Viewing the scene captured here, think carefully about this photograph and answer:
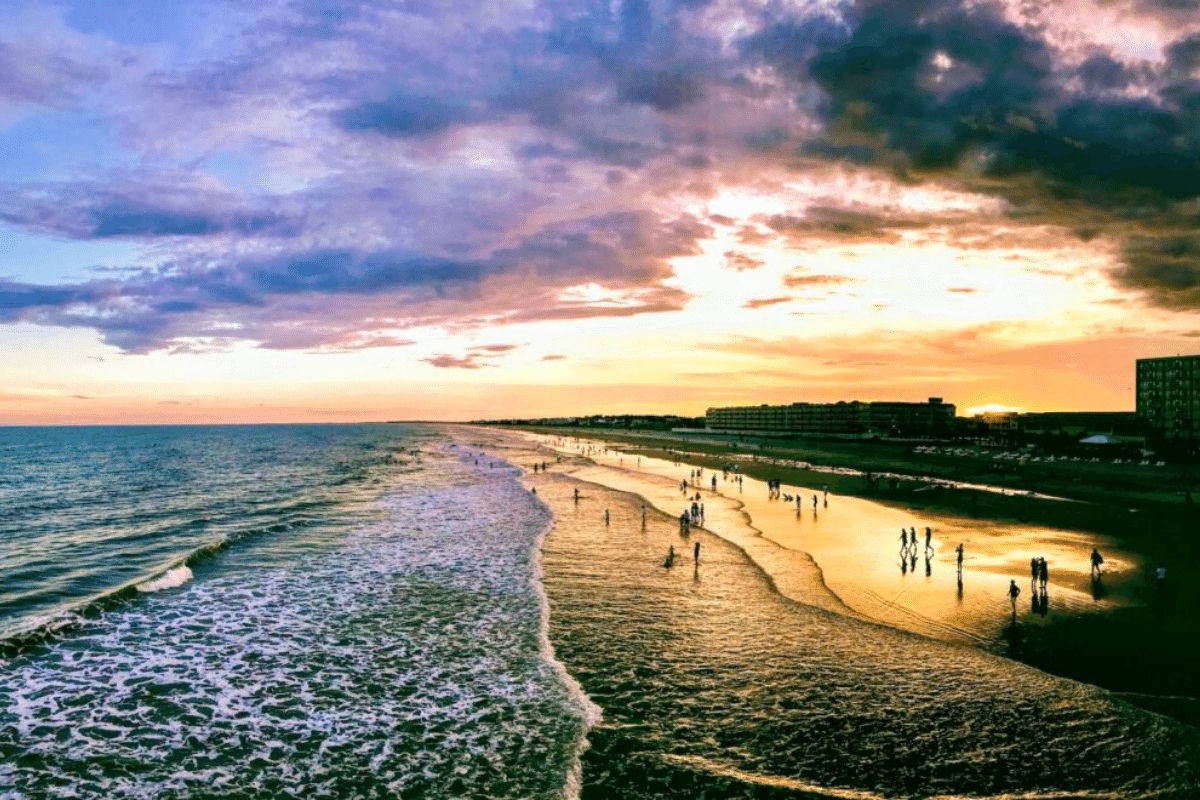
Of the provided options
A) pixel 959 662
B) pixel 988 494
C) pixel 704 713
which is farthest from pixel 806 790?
pixel 988 494

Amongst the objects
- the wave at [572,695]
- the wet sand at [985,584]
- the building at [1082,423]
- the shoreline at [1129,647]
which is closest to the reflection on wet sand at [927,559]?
the wet sand at [985,584]

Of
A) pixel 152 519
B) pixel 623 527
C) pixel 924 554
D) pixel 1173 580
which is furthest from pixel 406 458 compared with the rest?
pixel 1173 580

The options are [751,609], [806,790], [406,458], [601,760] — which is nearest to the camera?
[806,790]

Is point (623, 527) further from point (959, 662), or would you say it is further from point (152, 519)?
point (152, 519)

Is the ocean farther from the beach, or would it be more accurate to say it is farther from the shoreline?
the shoreline

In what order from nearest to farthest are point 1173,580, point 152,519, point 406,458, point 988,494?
1. point 1173,580
2. point 152,519
3. point 988,494
4. point 406,458

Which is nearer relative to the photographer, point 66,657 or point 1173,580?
point 66,657
